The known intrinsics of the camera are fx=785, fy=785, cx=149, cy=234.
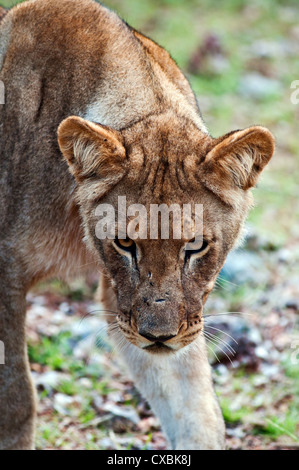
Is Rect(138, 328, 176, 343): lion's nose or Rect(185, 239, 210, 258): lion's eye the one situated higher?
Rect(185, 239, 210, 258): lion's eye

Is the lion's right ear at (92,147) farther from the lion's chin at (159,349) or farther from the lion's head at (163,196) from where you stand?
the lion's chin at (159,349)

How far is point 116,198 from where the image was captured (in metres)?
3.94

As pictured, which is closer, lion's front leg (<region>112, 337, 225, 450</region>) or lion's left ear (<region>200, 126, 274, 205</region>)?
lion's left ear (<region>200, 126, 274, 205</region>)

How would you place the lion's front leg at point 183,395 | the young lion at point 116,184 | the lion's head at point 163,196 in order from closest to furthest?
the lion's head at point 163,196 → the young lion at point 116,184 → the lion's front leg at point 183,395

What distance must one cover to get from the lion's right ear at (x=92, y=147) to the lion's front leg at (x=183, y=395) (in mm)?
1312

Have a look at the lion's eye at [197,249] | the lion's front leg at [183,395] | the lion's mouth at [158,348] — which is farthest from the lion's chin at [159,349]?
the lion's front leg at [183,395]

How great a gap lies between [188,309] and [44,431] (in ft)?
6.55

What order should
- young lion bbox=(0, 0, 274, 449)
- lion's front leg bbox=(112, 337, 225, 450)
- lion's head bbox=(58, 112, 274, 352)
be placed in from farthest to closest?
lion's front leg bbox=(112, 337, 225, 450) < young lion bbox=(0, 0, 274, 449) < lion's head bbox=(58, 112, 274, 352)

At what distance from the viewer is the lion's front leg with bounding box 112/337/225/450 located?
475 centimetres

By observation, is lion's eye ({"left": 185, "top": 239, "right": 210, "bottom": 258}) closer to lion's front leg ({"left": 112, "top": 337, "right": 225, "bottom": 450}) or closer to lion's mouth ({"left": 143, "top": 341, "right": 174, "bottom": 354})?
lion's mouth ({"left": 143, "top": 341, "right": 174, "bottom": 354})

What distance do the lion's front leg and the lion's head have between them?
903 mm

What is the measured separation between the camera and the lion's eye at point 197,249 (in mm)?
3797

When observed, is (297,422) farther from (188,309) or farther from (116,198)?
(116,198)

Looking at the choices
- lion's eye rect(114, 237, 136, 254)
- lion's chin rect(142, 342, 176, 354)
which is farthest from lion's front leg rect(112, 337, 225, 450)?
lion's eye rect(114, 237, 136, 254)
